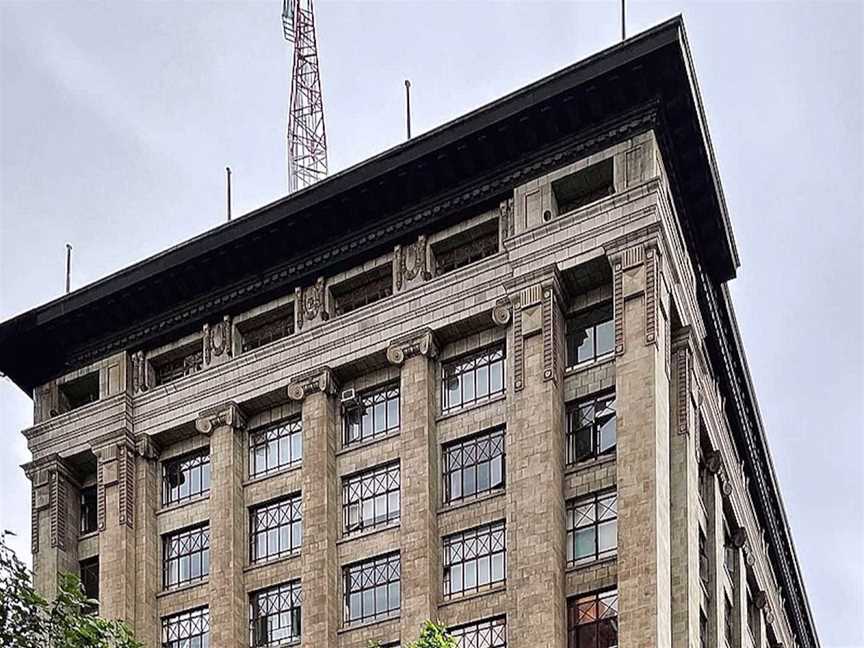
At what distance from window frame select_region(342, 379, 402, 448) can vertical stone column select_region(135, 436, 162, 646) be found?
8219 mm

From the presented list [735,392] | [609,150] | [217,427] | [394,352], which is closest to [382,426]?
[394,352]

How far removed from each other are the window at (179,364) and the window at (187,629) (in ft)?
28.6

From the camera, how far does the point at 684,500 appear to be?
60812mm

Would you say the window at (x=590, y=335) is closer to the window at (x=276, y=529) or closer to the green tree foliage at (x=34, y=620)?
the window at (x=276, y=529)

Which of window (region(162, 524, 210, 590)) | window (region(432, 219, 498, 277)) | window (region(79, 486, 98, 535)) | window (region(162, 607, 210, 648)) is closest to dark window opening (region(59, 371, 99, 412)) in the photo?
window (region(79, 486, 98, 535))

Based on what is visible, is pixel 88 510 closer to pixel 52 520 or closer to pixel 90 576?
pixel 52 520

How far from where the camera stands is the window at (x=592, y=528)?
57156mm

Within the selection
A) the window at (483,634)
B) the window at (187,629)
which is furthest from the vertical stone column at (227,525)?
the window at (483,634)

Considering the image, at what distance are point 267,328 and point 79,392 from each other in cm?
921

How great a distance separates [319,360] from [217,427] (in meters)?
4.72

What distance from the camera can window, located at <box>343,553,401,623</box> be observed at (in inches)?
2403

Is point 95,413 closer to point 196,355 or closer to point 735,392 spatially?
point 196,355

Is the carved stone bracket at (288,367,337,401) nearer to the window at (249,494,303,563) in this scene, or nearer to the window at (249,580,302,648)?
the window at (249,494,303,563)

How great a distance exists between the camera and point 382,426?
209 feet
